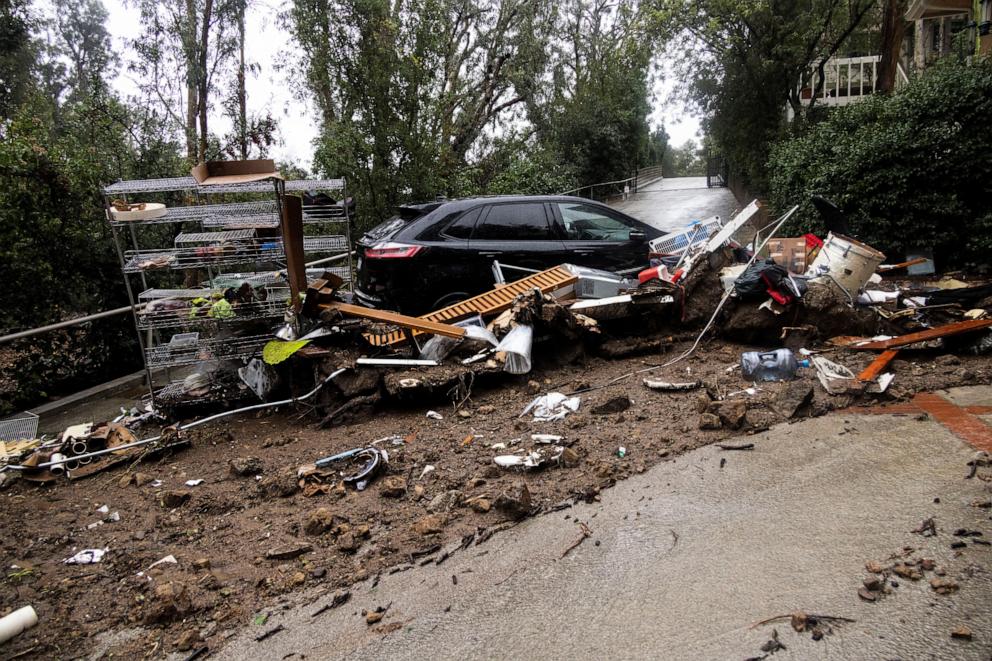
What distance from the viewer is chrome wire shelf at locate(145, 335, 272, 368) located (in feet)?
17.7

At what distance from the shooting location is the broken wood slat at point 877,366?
4.97 m

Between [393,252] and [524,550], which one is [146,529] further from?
[393,252]

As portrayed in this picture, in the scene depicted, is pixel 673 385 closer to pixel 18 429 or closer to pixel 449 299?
pixel 449 299

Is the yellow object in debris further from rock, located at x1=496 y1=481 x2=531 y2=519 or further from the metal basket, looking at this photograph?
rock, located at x1=496 y1=481 x2=531 y2=519

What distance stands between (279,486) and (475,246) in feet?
12.2

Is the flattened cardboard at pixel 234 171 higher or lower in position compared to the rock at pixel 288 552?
higher

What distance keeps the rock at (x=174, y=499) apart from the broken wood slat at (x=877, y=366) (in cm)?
518

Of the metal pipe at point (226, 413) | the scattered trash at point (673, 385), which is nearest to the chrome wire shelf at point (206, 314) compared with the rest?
the metal pipe at point (226, 413)

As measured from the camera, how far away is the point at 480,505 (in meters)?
3.59

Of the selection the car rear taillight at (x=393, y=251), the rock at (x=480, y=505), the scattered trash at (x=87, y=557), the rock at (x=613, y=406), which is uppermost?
the car rear taillight at (x=393, y=251)

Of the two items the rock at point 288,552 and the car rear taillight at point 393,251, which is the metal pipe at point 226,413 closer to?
the car rear taillight at point 393,251

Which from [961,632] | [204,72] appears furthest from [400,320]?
[204,72]

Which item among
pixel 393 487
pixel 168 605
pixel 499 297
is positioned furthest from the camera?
pixel 499 297

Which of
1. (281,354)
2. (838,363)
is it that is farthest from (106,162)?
(838,363)
